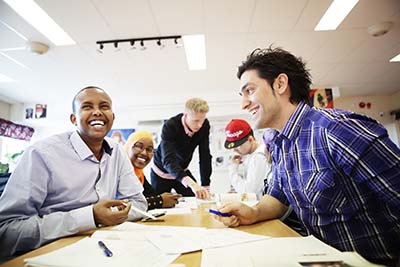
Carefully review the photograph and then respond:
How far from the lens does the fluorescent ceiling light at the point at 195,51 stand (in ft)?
10.1

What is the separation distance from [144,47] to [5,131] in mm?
4046

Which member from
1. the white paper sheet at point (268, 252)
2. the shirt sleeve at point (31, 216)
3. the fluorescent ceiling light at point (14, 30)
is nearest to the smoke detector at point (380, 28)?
the white paper sheet at point (268, 252)

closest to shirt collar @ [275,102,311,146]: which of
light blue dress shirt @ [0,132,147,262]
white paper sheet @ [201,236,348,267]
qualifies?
white paper sheet @ [201,236,348,267]

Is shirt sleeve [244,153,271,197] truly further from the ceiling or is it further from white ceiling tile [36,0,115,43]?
white ceiling tile [36,0,115,43]

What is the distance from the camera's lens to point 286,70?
104cm

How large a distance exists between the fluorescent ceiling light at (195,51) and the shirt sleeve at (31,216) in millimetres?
2660

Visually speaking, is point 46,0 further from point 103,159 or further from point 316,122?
point 316,122

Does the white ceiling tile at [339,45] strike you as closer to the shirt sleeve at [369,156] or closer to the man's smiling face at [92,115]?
the shirt sleeve at [369,156]

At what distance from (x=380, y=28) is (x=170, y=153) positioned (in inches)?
119

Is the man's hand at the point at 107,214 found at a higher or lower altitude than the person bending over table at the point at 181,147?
lower

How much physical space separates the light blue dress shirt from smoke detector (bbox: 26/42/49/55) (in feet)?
9.11

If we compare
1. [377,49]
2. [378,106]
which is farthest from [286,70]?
[378,106]

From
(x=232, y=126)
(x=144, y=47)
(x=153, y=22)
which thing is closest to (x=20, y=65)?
(x=144, y=47)

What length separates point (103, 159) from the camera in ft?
3.47
